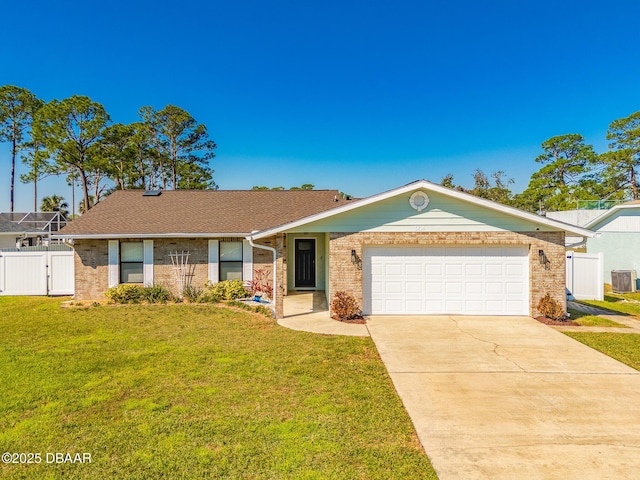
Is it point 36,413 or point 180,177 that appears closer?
point 36,413

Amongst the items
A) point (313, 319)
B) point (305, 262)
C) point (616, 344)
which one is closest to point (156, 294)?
point (305, 262)

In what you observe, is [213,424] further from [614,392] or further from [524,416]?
[614,392]

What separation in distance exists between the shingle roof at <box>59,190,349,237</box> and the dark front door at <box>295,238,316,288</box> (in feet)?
4.13

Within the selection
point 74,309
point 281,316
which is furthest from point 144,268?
point 281,316

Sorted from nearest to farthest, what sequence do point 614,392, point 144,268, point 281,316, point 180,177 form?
point 614,392 < point 281,316 < point 144,268 < point 180,177

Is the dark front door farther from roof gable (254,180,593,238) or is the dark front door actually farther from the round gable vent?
the round gable vent

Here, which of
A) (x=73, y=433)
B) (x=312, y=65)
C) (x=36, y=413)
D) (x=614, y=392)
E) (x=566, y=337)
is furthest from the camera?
(x=312, y=65)

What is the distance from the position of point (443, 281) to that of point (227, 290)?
7.34m

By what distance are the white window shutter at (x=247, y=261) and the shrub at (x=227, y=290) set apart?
0.39 m

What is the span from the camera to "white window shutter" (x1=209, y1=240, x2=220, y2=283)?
504 inches

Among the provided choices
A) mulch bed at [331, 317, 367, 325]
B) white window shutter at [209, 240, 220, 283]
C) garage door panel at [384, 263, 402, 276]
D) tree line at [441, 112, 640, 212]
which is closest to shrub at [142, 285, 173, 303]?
white window shutter at [209, 240, 220, 283]

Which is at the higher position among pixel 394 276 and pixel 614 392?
pixel 394 276

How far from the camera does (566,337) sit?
8.13 meters

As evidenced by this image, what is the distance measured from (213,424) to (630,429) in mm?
5147
